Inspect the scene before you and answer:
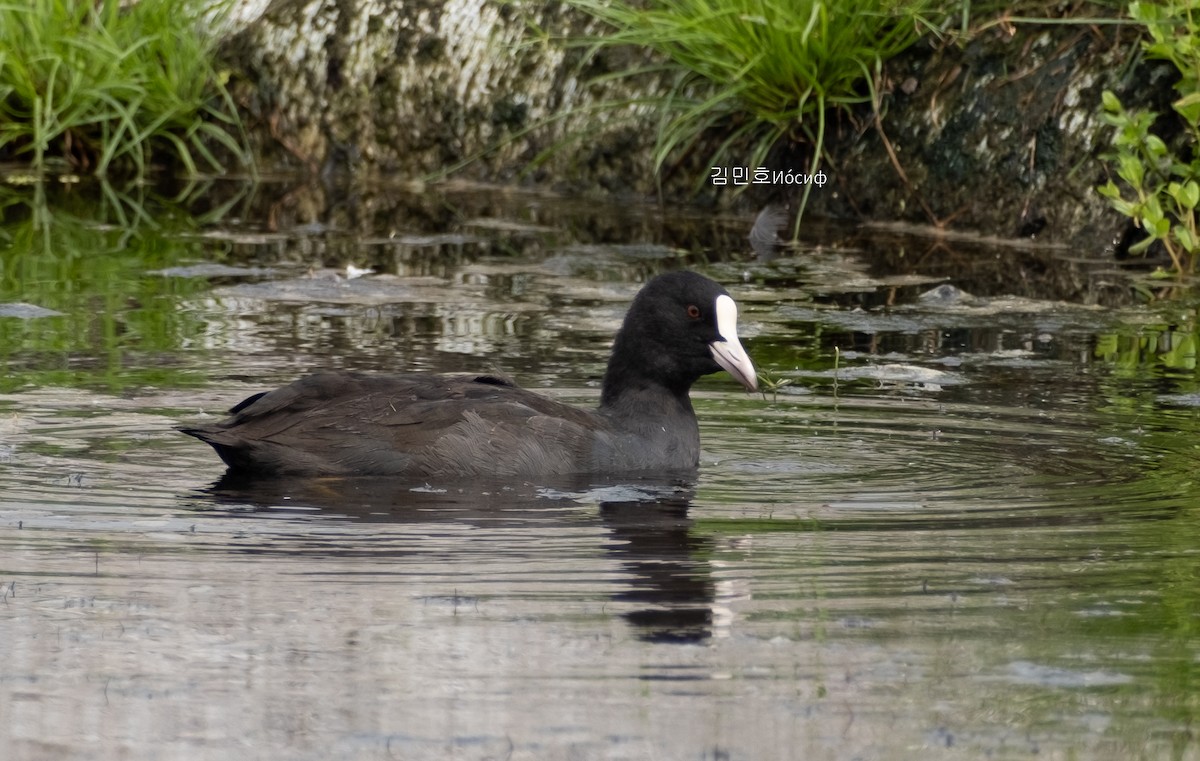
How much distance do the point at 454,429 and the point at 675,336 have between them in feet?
2.91

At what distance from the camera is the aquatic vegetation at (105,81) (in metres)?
12.7

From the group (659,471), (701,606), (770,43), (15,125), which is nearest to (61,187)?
(15,125)

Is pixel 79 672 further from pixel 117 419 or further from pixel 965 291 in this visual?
pixel 965 291

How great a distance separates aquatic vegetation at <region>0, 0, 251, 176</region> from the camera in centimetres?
1268

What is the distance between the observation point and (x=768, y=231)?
10.5 m

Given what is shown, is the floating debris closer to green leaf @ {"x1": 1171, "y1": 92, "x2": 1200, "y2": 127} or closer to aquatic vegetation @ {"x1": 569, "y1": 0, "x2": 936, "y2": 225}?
aquatic vegetation @ {"x1": 569, "y1": 0, "x2": 936, "y2": 225}

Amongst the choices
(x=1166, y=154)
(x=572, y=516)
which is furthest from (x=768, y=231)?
(x=572, y=516)

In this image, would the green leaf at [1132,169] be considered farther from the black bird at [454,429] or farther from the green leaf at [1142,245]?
the black bird at [454,429]

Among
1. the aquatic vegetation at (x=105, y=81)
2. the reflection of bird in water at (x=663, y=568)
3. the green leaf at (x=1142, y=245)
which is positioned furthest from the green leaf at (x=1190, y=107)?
the aquatic vegetation at (x=105, y=81)

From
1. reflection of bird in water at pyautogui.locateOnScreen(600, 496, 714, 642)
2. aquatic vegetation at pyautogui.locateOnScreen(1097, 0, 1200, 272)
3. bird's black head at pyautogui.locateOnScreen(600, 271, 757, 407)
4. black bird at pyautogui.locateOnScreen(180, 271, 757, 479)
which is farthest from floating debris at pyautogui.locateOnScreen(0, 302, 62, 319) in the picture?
aquatic vegetation at pyautogui.locateOnScreen(1097, 0, 1200, 272)

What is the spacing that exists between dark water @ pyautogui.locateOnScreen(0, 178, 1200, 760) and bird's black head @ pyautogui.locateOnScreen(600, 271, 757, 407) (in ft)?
0.95

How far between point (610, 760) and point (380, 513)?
2.06 meters

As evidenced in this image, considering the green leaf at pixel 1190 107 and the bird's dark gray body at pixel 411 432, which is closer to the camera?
the bird's dark gray body at pixel 411 432

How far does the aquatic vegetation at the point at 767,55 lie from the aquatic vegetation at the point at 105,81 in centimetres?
320
